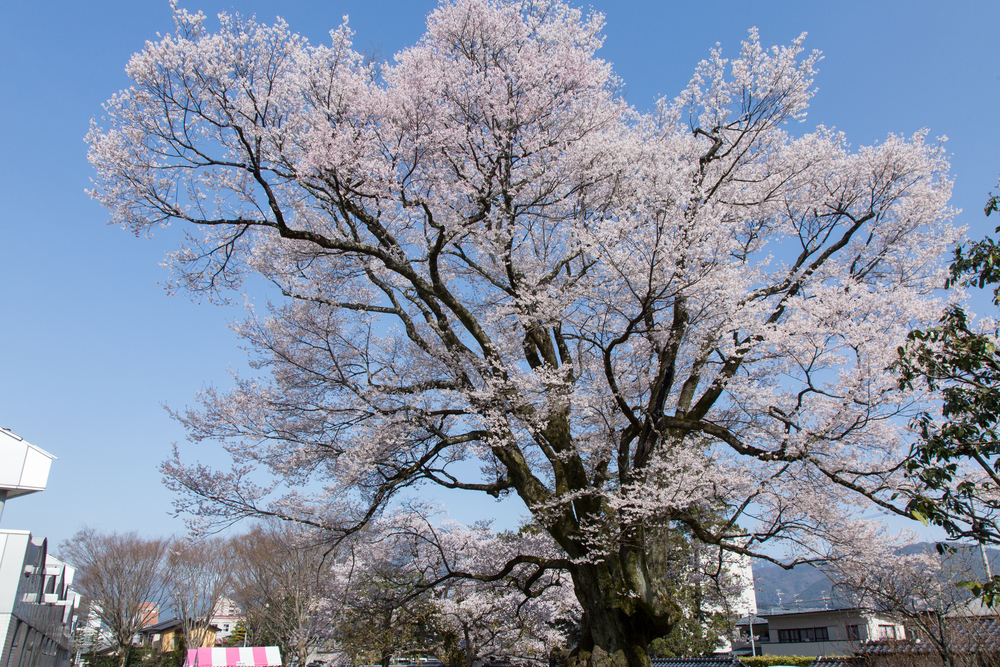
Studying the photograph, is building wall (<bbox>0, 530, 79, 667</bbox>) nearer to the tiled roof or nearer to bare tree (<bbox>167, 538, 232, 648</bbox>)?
bare tree (<bbox>167, 538, 232, 648</bbox>)

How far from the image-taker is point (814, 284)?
8.64 m

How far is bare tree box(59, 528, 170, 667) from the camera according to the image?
26.0m

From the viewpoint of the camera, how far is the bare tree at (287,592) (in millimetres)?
21273

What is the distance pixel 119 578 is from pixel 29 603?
14.2m

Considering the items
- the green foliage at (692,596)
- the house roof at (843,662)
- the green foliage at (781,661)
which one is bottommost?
the green foliage at (781,661)

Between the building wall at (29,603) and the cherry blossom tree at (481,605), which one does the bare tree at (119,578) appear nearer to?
the building wall at (29,603)

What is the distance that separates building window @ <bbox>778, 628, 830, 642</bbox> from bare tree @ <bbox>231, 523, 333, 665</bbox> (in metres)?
21.1

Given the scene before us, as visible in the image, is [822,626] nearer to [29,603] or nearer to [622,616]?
[622,616]

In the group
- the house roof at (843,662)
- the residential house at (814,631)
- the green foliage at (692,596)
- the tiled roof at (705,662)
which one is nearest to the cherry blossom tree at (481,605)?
the green foliage at (692,596)

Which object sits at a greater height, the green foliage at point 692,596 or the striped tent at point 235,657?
the green foliage at point 692,596

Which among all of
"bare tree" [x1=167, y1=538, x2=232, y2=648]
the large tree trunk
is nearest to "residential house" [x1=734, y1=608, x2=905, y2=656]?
the large tree trunk

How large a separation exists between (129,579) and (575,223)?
2766cm

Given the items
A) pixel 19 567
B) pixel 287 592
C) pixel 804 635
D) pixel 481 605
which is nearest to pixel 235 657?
pixel 287 592

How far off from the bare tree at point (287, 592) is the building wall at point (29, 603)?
6352 mm
